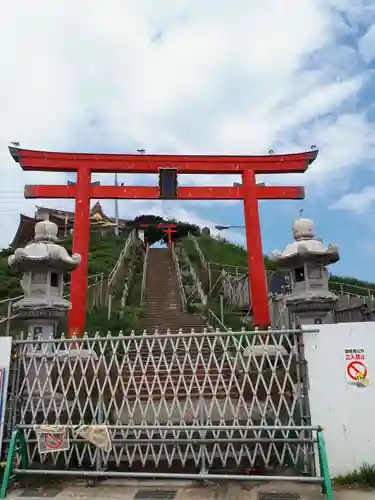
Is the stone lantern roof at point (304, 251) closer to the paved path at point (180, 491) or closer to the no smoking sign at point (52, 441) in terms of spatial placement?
the paved path at point (180, 491)

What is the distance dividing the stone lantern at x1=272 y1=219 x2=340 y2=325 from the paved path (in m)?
3.79

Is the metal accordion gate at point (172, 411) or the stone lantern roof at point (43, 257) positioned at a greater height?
the stone lantern roof at point (43, 257)

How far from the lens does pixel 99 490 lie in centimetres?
516

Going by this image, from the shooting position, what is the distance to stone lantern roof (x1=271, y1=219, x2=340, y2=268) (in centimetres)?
841

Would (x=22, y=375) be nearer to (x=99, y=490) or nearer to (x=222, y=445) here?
(x=99, y=490)

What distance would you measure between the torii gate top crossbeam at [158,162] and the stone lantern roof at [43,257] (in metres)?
5.82

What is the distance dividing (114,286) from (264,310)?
7911 millimetres

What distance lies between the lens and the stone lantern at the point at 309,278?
8273 millimetres

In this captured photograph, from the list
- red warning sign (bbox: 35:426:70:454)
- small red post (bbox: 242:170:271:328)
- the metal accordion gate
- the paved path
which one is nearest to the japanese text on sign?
the metal accordion gate

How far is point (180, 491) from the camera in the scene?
16.5ft

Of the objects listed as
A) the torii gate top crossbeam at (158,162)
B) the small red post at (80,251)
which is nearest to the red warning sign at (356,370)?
the small red post at (80,251)

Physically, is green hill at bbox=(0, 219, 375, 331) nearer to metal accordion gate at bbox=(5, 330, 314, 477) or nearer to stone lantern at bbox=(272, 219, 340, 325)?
stone lantern at bbox=(272, 219, 340, 325)

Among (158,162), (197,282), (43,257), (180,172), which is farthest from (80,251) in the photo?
(197,282)

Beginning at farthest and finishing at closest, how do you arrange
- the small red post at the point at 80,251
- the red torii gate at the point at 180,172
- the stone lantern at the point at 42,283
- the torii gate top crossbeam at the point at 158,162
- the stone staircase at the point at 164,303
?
the stone staircase at the point at 164,303 < the torii gate top crossbeam at the point at 158,162 < the red torii gate at the point at 180,172 < the small red post at the point at 80,251 < the stone lantern at the point at 42,283
